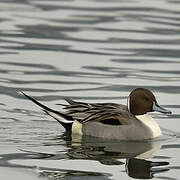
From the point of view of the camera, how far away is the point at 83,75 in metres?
15.0

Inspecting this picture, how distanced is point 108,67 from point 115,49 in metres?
1.48

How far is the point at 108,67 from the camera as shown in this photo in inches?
615

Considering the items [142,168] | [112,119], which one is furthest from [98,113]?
[142,168]

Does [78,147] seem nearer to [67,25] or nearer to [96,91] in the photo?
[96,91]

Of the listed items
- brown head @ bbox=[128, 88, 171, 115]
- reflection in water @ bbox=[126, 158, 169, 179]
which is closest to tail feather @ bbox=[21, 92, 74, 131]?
brown head @ bbox=[128, 88, 171, 115]

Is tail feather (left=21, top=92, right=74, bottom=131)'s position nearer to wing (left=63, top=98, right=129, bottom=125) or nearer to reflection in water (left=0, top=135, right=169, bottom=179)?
wing (left=63, top=98, right=129, bottom=125)

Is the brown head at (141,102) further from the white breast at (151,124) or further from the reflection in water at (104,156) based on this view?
the reflection in water at (104,156)

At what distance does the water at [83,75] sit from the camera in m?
10.4

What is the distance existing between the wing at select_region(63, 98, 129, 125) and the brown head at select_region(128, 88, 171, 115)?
5.9 inches

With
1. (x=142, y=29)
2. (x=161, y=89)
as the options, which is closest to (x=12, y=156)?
(x=161, y=89)

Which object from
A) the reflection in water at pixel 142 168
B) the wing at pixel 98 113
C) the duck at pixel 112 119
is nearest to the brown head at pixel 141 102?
the duck at pixel 112 119

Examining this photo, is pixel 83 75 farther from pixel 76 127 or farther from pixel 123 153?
pixel 123 153

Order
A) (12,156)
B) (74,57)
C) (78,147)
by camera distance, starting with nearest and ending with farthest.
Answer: (12,156), (78,147), (74,57)

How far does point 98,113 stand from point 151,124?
0.65m
